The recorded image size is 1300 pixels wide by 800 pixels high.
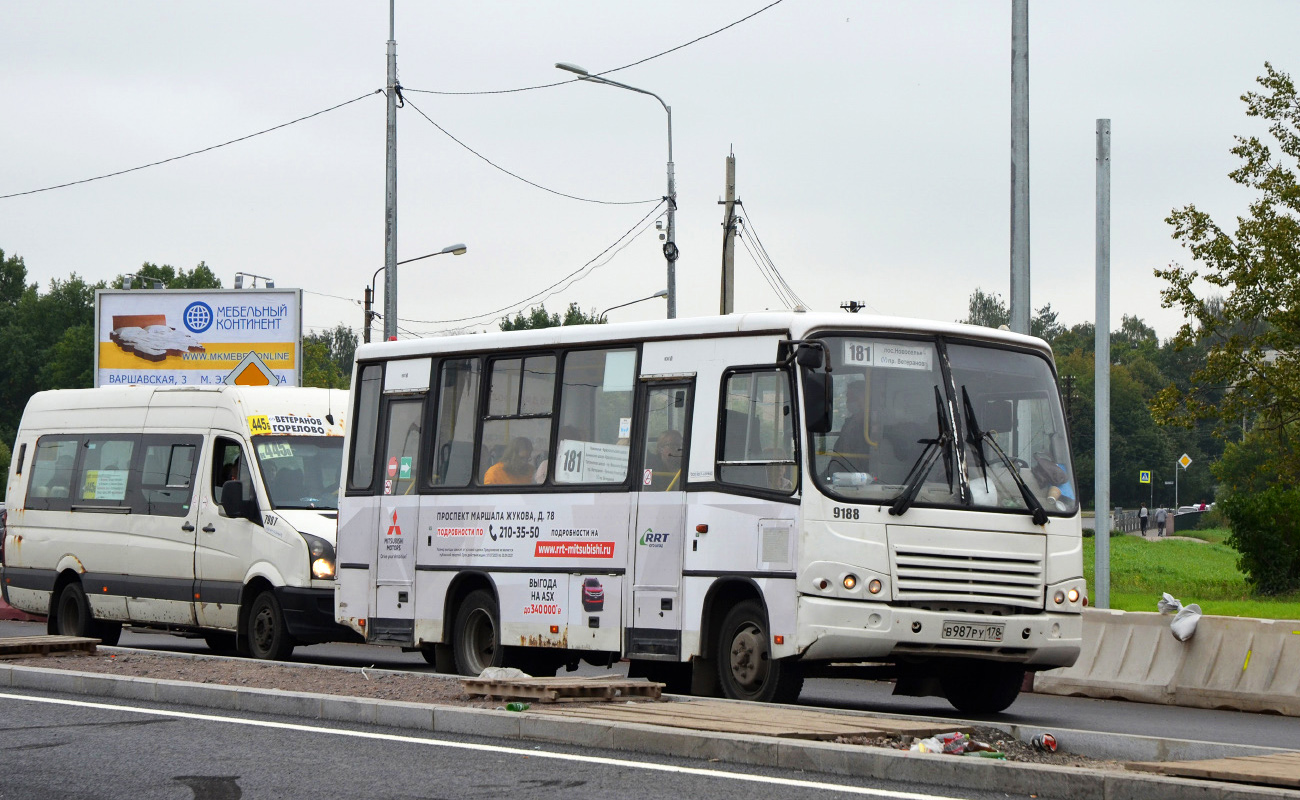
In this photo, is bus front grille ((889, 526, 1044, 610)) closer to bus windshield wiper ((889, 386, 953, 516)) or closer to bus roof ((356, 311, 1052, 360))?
bus windshield wiper ((889, 386, 953, 516))

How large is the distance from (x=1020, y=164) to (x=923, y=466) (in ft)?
20.0

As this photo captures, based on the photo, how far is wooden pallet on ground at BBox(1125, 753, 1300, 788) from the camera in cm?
770

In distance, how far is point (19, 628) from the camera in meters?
24.9

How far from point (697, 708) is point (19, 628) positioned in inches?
661

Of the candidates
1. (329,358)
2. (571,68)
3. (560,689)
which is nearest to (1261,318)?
(571,68)

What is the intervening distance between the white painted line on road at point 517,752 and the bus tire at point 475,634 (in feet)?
12.3

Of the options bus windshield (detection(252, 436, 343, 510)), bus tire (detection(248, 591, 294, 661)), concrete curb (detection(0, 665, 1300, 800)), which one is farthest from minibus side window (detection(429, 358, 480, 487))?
concrete curb (detection(0, 665, 1300, 800))

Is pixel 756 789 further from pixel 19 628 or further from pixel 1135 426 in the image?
pixel 1135 426

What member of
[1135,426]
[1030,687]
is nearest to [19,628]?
[1030,687]

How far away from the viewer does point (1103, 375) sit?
59.1 feet

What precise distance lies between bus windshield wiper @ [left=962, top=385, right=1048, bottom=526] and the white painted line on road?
448 cm

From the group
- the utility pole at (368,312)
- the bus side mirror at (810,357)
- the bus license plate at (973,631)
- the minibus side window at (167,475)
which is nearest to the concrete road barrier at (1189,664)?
the bus license plate at (973,631)

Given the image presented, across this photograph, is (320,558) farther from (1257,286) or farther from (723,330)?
(1257,286)

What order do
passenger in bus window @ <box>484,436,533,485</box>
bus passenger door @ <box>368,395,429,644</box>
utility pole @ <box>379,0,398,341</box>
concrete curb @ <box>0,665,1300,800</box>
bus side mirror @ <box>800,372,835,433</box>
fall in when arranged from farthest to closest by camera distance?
utility pole @ <box>379,0,398,341</box> → bus passenger door @ <box>368,395,429,644</box> → passenger in bus window @ <box>484,436,533,485</box> → bus side mirror @ <box>800,372,835,433</box> → concrete curb @ <box>0,665,1300,800</box>
